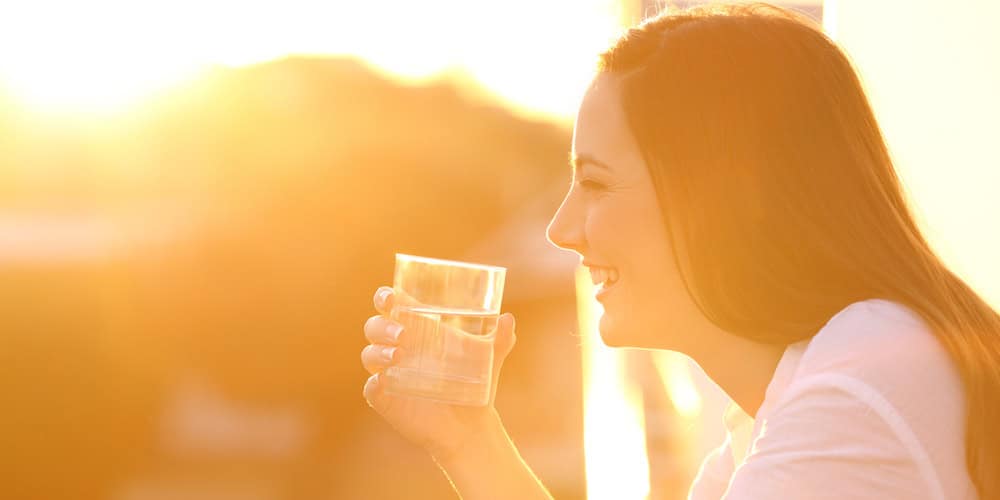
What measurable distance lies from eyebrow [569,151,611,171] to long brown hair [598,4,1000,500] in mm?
44

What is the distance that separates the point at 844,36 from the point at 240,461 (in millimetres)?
2494

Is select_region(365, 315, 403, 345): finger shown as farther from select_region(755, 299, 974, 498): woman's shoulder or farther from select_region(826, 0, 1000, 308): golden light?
select_region(826, 0, 1000, 308): golden light

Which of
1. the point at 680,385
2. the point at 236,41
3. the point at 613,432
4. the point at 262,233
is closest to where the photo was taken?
the point at 680,385

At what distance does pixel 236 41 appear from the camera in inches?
151

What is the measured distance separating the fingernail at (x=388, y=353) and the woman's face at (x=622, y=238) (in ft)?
0.67

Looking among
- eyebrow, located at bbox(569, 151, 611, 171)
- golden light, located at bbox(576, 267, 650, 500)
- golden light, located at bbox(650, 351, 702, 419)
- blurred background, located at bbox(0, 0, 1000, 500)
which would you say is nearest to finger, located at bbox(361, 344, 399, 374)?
eyebrow, located at bbox(569, 151, 611, 171)

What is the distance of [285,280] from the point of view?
3.84m

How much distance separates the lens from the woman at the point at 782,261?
0.78 meters

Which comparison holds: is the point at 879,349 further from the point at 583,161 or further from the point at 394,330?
the point at 394,330

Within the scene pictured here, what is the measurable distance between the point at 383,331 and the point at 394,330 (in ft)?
0.04

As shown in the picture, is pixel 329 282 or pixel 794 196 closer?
A: pixel 794 196

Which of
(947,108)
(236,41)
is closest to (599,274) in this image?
(947,108)

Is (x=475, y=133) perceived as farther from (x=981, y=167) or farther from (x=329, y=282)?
(x=981, y=167)

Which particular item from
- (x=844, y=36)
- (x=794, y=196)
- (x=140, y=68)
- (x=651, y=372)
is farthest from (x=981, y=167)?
(x=140, y=68)
